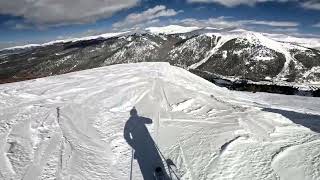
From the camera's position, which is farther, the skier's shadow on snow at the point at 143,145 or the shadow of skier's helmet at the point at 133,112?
the shadow of skier's helmet at the point at 133,112

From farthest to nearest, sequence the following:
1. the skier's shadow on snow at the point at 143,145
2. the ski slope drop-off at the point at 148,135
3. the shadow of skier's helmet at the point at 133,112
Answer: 1. the shadow of skier's helmet at the point at 133,112
2. the skier's shadow on snow at the point at 143,145
3. the ski slope drop-off at the point at 148,135

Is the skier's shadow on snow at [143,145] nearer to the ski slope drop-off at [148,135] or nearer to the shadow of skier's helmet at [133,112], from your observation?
the ski slope drop-off at [148,135]

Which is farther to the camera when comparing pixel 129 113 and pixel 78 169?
pixel 129 113

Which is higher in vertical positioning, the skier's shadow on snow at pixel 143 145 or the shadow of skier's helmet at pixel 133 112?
the shadow of skier's helmet at pixel 133 112

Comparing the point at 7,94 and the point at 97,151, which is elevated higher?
the point at 7,94

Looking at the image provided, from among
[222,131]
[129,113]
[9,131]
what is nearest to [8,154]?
[9,131]

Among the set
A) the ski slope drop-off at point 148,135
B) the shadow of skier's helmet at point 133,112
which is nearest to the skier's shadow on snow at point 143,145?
the ski slope drop-off at point 148,135

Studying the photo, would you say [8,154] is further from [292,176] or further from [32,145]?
[292,176]
